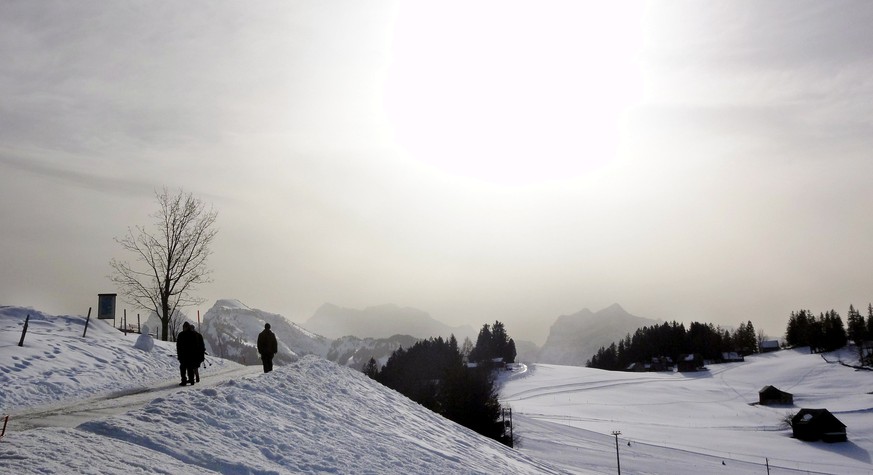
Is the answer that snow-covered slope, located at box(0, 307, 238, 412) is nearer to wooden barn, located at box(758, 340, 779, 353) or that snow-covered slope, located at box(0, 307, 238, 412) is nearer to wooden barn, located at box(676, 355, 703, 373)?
wooden barn, located at box(676, 355, 703, 373)

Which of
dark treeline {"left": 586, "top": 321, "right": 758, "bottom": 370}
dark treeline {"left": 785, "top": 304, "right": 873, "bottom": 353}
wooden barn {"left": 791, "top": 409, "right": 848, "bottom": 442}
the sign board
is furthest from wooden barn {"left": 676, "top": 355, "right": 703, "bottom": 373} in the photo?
the sign board

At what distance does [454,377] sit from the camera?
5153 centimetres

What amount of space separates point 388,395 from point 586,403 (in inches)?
3123

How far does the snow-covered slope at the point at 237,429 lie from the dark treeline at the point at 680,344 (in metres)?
153

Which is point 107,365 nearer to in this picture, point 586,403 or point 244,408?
point 244,408

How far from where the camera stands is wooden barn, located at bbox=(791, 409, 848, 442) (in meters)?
69.5

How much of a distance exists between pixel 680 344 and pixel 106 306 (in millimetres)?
157780

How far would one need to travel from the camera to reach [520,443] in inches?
2191

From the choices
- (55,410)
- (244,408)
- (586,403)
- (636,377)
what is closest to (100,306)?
(55,410)

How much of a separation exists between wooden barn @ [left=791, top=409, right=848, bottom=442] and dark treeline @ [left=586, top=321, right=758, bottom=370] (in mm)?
87921

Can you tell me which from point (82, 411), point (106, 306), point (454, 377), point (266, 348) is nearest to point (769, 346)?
point (454, 377)

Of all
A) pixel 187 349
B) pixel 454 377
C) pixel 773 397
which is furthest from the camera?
pixel 773 397

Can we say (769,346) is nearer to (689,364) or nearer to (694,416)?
(689,364)

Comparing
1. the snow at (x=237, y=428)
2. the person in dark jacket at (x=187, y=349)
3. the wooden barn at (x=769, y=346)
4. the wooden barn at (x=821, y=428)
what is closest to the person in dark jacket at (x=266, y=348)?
the snow at (x=237, y=428)
